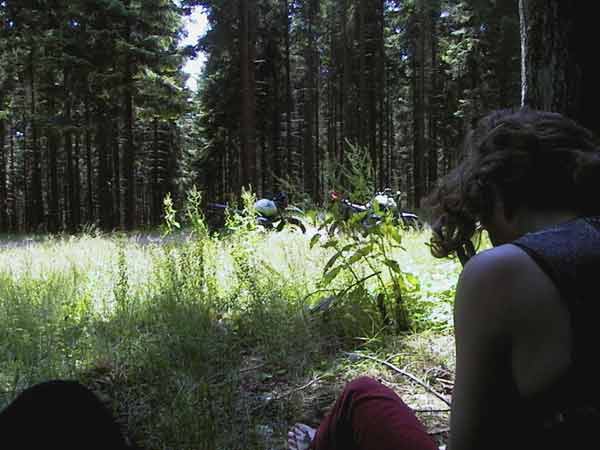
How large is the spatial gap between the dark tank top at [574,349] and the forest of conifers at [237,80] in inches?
346

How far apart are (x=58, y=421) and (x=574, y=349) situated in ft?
5.23

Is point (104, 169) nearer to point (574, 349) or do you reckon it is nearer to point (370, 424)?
point (370, 424)

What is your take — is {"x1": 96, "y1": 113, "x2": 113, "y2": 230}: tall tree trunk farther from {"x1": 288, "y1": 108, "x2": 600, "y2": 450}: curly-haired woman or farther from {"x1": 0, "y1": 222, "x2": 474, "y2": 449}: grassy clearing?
{"x1": 288, "y1": 108, "x2": 600, "y2": 450}: curly-haired woman

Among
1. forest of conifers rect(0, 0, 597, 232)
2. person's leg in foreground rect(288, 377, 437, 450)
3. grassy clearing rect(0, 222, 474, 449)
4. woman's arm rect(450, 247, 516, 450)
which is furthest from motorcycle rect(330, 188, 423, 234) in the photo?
forest of conifers rect(0, 0, 597, 232)

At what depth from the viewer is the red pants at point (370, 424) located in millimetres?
1512

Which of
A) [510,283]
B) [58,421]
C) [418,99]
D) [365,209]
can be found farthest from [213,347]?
[418,99]

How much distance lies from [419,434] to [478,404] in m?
0.58

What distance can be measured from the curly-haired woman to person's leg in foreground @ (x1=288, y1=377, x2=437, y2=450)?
0.49m

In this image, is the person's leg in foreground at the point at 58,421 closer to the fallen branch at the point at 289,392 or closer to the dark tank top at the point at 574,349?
the fallen branch at the point at 289,392

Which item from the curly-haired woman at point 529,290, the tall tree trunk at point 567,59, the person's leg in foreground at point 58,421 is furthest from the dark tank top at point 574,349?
the tall tree trunk at point 567,59

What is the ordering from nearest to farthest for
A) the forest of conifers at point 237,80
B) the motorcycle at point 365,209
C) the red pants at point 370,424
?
the red pants at point 370,424 → the motorcycle at point 365,209 → the forest of conifers at point 237,80

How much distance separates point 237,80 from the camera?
68.8 ft

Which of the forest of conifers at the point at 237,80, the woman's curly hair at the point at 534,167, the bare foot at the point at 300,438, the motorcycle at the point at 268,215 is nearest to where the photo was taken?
the woman's curly hair at the point at 534,167

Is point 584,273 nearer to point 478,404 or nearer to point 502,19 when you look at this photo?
point 478,404
